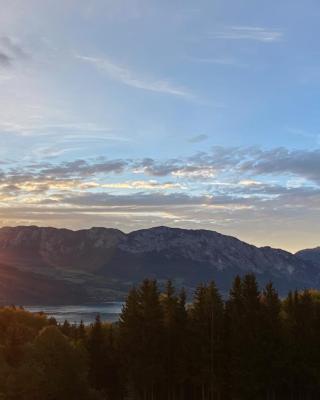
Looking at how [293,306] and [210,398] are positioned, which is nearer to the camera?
[210,398]

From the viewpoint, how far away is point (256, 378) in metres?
73.2

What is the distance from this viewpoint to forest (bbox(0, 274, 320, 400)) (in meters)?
72.8

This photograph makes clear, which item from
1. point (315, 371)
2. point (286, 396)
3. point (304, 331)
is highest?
point (304, 331)

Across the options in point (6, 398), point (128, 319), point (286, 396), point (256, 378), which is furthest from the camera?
point (286, 396)

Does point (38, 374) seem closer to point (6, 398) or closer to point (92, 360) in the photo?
point (6, 398)

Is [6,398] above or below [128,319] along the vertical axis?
below

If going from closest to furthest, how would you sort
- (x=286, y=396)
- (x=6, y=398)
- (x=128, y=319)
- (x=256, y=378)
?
1. (x=6, y=398)
2. (x=256, y=378)
3. (x=128, y=319)
4. (x=286, y=396)

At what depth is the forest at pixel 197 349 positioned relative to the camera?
72750mm

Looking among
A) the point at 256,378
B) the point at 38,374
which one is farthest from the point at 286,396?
the point at 38,374

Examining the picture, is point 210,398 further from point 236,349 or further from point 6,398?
point 6,398

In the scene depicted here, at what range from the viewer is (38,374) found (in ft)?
212

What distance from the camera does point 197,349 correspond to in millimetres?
77062

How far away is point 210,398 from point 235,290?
15720mm

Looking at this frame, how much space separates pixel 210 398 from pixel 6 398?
2869 centimetres
